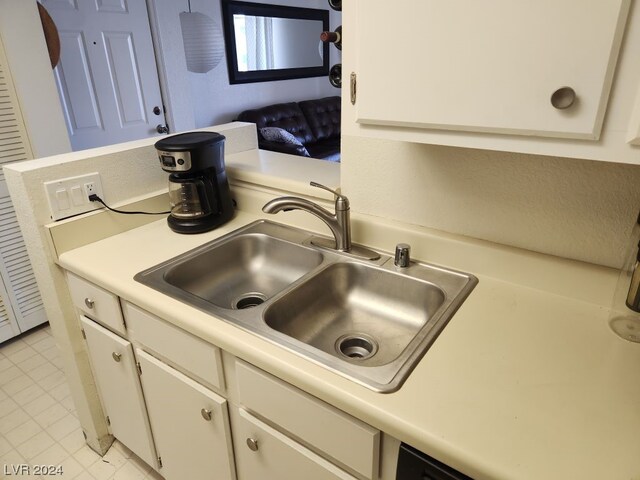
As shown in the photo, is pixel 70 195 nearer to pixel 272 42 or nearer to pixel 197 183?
pixel 197 183

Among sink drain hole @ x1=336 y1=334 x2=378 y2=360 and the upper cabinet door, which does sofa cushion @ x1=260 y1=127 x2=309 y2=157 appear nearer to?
sink drain hole @ x1=336 y1=334 x2=378 y2=360

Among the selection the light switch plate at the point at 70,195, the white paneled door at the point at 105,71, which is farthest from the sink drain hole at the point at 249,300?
the white paneled door at the point at 105,71

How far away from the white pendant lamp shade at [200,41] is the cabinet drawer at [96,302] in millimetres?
2024

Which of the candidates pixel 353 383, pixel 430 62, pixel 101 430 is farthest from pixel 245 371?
pixel 101 430

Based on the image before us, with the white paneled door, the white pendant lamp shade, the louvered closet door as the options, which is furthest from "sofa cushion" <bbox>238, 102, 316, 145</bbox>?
the louvered closet door

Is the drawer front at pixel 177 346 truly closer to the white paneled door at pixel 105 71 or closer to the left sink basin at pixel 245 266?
the left sink basin at pixel 245 266

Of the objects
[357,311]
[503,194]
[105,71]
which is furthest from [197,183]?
[105,71]

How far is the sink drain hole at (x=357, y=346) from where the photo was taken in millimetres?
1091

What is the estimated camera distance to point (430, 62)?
77 cm

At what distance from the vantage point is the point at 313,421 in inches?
33.8

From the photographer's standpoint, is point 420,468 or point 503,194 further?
point 503,194

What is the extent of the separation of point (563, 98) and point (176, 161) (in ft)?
3.51

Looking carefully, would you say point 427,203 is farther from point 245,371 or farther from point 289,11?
point 289,11

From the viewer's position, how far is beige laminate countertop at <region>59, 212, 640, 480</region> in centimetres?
65
